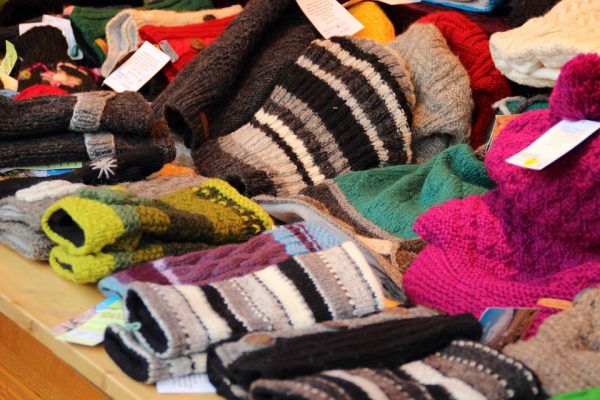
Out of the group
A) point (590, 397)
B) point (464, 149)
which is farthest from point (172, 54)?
point (590, 397)

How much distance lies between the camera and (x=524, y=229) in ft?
3.67

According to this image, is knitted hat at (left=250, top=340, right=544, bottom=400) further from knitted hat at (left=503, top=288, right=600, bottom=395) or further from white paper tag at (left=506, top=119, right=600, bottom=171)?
white paper tag at (left=506, top=119, right=600, bottom=171)

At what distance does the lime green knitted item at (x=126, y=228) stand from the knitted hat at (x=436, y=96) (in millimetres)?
447

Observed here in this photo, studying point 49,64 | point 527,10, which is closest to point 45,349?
point 49,64

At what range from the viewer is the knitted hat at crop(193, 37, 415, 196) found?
1.58 meters

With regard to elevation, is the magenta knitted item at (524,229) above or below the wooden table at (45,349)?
above

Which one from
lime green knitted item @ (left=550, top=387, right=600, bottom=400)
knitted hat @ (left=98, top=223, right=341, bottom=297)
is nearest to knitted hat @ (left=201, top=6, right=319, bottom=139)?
knitted hat @ (left=98, top=223, right=341, bottom=297)

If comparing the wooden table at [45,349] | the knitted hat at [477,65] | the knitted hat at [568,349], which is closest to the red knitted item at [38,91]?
the wooden table at [45,349]

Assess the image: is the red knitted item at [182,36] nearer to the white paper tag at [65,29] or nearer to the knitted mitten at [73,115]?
the white paper tag at [65,29]

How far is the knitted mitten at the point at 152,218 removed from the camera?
1123 millimetres

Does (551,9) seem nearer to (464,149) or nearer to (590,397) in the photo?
(464,149)

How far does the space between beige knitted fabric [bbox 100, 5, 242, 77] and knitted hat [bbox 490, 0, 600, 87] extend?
35.4 inches

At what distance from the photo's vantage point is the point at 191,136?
170cm

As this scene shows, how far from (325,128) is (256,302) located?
69 cm
